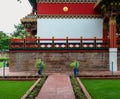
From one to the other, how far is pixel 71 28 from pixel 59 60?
117 inches

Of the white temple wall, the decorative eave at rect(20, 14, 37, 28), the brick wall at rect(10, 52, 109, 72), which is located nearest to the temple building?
the brick wall at rect(10, 52, 109, 72)

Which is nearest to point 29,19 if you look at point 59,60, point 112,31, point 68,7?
point 68,7

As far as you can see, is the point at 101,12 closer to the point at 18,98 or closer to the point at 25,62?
the point at 25,62

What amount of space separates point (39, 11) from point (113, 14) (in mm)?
4934

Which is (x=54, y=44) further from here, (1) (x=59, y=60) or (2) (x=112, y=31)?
(2) (x=112, y=31)

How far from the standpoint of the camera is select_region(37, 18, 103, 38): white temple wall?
21797mm

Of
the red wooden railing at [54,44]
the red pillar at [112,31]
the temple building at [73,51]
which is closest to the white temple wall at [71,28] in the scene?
the temple building at [73,51]

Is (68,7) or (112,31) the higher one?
(68,7)

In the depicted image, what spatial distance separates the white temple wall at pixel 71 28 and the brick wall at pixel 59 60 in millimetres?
2347

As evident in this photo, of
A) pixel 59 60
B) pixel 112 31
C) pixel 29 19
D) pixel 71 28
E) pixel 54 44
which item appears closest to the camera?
pixel 112 31

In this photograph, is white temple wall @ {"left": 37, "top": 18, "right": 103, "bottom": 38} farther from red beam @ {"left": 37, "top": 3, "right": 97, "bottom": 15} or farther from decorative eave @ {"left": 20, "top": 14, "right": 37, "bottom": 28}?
decorative eave @ {"left": 20, "top": 14, "right": 37, "bottom": 28}

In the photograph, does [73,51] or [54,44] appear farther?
[54,44]

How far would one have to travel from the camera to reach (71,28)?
21906mm

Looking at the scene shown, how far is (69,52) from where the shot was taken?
19891 millimetres
